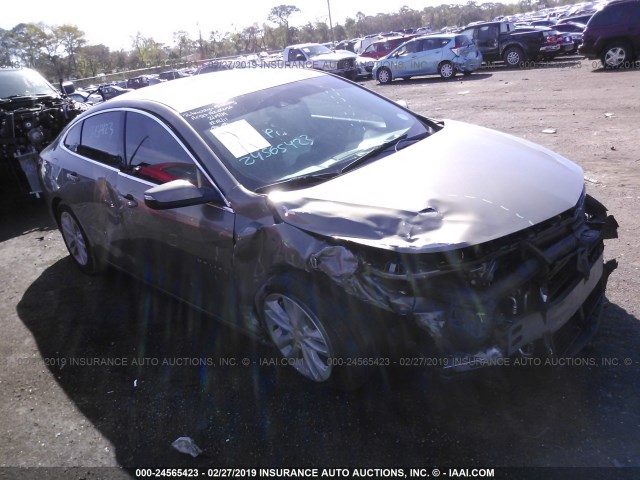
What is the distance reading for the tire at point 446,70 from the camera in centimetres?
2003

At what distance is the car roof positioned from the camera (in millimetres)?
3786

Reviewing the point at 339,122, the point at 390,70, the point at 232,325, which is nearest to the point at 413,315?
the point at 232,325

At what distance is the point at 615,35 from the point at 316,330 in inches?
638

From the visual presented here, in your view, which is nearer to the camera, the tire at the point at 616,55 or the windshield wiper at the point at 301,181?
the windshield wiper at the point at 301,181

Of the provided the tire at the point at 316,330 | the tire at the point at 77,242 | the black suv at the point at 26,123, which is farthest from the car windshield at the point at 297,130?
the black suv at the point at 26,123

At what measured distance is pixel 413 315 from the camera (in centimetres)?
262

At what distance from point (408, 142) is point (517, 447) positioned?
6.81ft

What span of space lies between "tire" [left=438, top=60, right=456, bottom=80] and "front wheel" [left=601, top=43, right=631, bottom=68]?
541cm

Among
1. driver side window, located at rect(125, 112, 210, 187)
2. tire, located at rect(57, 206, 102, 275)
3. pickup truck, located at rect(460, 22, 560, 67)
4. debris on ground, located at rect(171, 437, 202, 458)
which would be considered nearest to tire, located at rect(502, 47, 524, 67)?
pickup truck, located at rect(460, 22, 560, 67)

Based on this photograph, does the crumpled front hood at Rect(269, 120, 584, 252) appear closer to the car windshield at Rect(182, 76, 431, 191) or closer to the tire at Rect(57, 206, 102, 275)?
the car windshield at Rect(182, 76, 431, 191)

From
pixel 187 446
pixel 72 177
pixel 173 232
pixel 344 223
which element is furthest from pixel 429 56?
pixel 187 446

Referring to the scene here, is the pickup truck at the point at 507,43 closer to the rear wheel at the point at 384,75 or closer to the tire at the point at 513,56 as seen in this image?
the tire at the point at 513,56

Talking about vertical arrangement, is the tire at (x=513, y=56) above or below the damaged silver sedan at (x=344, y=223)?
above

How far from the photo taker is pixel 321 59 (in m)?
23.7
